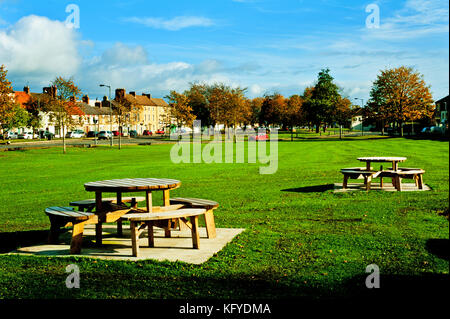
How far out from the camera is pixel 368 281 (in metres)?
5.87

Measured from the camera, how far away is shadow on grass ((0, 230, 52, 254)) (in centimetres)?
827

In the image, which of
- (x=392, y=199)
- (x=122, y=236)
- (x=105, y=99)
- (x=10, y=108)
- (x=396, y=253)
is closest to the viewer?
(x=396, y=253)

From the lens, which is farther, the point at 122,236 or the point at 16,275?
the point at 122,236

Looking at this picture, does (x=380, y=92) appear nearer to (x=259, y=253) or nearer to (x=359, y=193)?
(x=359, y=193)

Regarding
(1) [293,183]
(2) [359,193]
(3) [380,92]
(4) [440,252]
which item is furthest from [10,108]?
(3) [380,92]

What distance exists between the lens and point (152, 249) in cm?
796

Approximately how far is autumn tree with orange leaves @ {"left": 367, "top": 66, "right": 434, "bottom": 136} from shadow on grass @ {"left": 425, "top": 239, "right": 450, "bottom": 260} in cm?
7201

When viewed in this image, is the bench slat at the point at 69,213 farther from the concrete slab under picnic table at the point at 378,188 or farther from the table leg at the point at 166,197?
the concrete slab under picnic table at the point at 378,188

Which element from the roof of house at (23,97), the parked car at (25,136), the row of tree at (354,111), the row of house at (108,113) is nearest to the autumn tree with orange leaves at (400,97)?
the row of tree at (354,111)

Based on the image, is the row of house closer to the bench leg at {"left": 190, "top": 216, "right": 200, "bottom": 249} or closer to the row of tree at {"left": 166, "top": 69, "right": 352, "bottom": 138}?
the row of tree at {"left": 166, "top": 69, "right": 352, "bottom": 138}

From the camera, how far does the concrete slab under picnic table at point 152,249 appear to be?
7.43 metres

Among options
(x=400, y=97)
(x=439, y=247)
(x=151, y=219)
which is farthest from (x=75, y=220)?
(x=400, y=97)

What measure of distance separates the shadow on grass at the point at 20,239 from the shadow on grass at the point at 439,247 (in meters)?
6.82
